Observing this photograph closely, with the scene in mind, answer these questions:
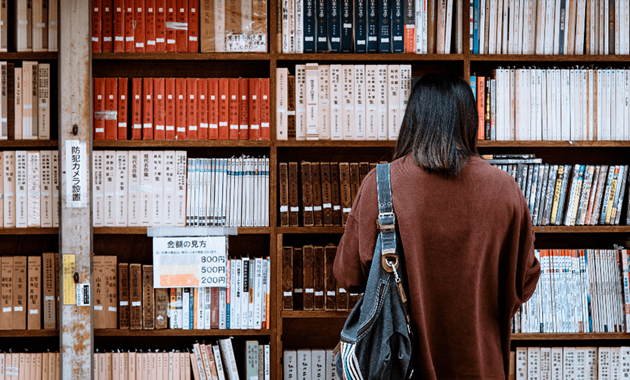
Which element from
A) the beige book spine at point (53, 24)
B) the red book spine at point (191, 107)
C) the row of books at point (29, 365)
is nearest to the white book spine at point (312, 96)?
the red book spine at point (191, 107)

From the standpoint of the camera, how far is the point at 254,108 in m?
2.04

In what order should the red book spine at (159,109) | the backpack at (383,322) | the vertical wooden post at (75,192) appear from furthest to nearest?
the red book spine at (159,109) < the vertical wooden post at (75,192) < the backpack at (383,322)

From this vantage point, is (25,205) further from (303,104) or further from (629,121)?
(629,121)

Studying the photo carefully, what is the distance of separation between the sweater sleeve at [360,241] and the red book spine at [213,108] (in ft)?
2.96

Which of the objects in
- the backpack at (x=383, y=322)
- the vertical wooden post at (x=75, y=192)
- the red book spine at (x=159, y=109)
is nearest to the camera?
the backpack at (x=383, y=322)

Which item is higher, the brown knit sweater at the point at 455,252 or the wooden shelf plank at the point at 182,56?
the wooden shelf plank at the point at 182,56

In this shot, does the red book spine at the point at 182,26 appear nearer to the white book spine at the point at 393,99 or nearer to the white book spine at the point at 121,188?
the white book spine at the point at 121,188

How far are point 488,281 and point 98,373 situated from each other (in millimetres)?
1607

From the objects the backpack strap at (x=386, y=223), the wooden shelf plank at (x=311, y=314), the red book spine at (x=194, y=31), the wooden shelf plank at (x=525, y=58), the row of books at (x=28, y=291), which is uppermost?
the red book spine at (x=194, y=31)

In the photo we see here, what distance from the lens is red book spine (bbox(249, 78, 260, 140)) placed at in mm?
2039

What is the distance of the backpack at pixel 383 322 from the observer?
1227 millimetres

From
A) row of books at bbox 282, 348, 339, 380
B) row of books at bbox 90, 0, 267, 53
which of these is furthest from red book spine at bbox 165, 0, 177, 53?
row of books at bbox 282, 348, 339, 380

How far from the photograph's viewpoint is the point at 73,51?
6.31 ft

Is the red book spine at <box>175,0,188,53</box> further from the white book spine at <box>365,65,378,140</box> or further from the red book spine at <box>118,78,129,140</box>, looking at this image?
the white book spine at <box>365,65,378,140</box>
